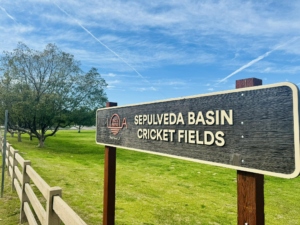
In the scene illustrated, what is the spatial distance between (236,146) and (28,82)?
22643mm

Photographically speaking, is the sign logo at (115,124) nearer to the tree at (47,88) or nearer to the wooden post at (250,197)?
the wooden post at (250,197)

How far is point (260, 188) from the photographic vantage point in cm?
179

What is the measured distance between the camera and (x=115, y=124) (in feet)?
11.7

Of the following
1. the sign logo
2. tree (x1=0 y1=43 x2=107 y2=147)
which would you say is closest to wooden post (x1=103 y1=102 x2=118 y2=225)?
the sign logo

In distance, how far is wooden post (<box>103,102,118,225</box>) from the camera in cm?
350

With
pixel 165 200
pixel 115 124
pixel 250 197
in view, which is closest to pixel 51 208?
pixel 115 124

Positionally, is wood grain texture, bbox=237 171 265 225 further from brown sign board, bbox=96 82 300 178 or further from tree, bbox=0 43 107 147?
tree, bbox=0 43 107 147

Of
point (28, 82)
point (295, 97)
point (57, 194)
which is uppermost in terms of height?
point (28, 82)

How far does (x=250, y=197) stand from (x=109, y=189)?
2422 millimetres

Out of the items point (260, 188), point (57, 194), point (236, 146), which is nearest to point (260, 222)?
point (260, 188)

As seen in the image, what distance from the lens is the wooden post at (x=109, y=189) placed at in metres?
3.50

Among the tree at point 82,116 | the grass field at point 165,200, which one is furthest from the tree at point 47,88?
the grass field at point 165,200

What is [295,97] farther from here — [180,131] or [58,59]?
[58,59]

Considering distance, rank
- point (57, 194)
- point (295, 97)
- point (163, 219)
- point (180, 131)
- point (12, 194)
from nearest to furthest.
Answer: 1. point (295, 97)
2. point (180, 131)
3. point (57, 194)
4. point (163, 219)
5. point (12, 194)
